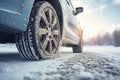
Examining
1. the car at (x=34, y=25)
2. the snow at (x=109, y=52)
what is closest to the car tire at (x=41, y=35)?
the car at (x=34, y=25)

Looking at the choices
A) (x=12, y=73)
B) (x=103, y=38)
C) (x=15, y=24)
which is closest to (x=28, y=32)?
(x=15, y=24)

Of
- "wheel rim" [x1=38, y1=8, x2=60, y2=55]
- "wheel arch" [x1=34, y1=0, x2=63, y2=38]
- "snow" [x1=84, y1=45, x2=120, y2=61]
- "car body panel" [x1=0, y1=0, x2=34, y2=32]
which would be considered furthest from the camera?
"snow" [x1=84, y1=45, x2=120, y2=61]

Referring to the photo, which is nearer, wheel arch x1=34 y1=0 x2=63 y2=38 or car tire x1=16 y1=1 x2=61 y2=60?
car tire x1=16 y1=1 x2=61 y2=60

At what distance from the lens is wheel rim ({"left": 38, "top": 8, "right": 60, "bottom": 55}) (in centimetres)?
327

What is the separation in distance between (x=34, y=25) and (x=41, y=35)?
30 cm

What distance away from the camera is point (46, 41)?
132 inches

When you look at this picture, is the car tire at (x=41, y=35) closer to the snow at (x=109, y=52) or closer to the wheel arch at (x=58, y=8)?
the wheel arch at (x=58, y=8)

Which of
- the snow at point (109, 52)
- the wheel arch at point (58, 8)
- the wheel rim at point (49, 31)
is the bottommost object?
the snow at point (109, 52)

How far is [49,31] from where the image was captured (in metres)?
3.43

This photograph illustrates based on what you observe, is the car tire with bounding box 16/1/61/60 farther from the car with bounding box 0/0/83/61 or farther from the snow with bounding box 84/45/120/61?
the snow with bounding box 84/45/120/61

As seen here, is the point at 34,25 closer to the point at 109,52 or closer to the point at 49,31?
the point at 49,31

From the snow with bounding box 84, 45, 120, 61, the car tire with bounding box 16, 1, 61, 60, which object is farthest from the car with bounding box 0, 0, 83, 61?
the snow with bounding box 84, 45, 120, 61

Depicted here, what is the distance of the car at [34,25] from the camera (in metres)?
2.60

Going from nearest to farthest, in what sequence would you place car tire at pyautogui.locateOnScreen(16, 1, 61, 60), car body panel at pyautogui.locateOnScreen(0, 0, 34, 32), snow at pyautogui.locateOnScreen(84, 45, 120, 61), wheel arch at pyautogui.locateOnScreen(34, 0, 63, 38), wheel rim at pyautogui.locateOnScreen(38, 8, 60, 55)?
car body panel at pyautogui.locateOnScreen(0, 0, 34, 32)
car tire at pyautogui.locateOnScreen(16, 1, 61, 60)
wheel rim at pyautogui.locateOnScreen(38, 8, 60, 55)
wheel arch at pyautogui.locateOnScreen(34, 0, 63, 38)
snow at pyautogui.locateOnScreen(84, 45, 120, 61)
